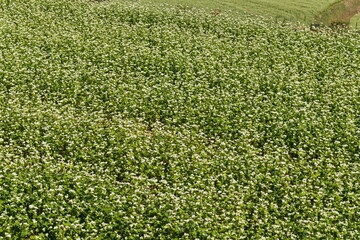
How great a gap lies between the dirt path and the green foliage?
4.12 metres

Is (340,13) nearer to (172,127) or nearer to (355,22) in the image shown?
(355,22)

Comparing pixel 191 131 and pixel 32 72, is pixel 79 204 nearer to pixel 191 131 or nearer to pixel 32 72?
pixel 191 131

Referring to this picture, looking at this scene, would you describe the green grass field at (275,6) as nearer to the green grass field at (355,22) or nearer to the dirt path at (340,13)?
the dirt path at (340,13)

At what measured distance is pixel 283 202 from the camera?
18.1 metres

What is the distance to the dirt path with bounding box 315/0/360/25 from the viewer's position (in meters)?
39.5

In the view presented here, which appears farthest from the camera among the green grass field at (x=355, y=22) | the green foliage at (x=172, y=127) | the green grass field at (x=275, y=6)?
the green grass field at (x=275, y=6)

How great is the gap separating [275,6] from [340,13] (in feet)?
17.4

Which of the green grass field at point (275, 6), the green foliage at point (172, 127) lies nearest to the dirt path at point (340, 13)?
the green grass field at point (275, 6)

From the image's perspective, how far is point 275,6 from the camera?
41.2 meters

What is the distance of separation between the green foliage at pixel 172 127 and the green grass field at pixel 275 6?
3534 mm

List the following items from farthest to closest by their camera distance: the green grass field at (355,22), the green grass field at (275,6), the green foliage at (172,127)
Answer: the green grass field at (275,6), the green grass field at (355,22), the green foliage at (172,127)

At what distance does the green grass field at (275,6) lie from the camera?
3944cm

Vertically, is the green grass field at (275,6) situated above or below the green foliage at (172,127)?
above

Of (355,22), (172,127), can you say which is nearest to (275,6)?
(355,22)
